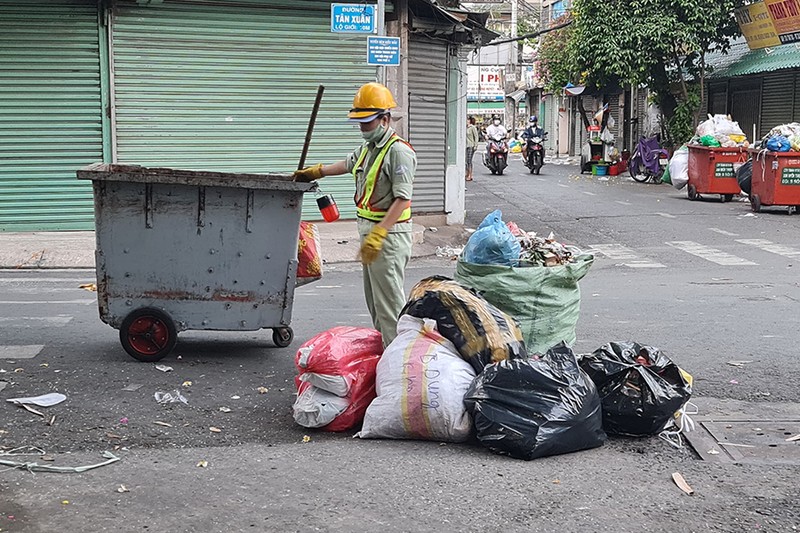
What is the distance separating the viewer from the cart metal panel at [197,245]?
20.8 feet

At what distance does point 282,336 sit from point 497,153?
911 inches

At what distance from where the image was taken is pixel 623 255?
1291cm

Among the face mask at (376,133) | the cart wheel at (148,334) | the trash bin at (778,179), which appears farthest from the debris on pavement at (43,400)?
the trash bin at (778,179)

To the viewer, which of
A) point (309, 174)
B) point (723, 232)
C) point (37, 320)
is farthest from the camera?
point (723, 232)

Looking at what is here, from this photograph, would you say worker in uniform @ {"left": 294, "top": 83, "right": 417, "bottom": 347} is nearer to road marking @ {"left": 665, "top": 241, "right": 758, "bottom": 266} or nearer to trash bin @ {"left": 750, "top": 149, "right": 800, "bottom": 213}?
road marking @ {"left": 665, "top": 241, "right": 758, "bottom": 266}

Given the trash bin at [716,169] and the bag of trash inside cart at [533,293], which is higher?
the trash bin at [716,169]

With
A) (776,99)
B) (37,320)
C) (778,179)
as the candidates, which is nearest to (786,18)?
(776,99)

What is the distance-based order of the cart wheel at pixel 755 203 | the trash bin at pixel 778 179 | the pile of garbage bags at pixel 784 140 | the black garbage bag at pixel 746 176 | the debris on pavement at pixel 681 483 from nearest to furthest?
the debris on pavement at pixel 681 483, the trash bin at pixel 778 179, the pile of garbage bags at pixel 784 140, the cart wheel at pixel 755 203, the black garbage bag at pixel 746 176

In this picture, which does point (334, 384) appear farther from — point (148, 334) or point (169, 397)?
point (148, 334)

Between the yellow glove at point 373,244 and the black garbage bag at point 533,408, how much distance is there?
108 cm

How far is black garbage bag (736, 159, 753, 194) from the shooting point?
18.2 metres

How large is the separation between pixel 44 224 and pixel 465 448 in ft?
33.9

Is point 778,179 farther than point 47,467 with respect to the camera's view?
Yes

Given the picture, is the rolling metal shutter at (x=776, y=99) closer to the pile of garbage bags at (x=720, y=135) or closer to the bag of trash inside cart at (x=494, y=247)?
the pile of garbage bags at (x=720, y=135)
